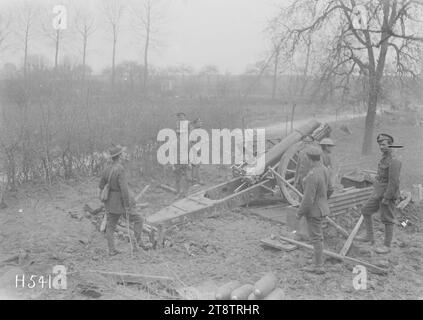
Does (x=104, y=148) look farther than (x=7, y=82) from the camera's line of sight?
No

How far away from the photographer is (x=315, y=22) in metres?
16.1

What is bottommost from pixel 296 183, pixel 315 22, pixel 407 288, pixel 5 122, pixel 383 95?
pixel 407 288

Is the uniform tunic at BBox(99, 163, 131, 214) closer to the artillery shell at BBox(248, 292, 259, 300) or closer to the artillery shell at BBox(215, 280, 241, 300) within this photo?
the artillery shell at BBox(215, 280, 241, 300)

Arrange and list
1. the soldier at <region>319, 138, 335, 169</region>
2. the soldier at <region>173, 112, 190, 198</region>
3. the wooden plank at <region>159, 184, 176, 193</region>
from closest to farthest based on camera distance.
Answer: the soldier at <region>319, 138, 335, 169</region>, the soldier at <region>173, 112, 190, 198</region>, the wooden plank at <region>159, 184, 176, 193</region>

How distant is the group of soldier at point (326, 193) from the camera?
22.2 ft

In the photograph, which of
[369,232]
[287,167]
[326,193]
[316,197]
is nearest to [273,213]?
[287,167]

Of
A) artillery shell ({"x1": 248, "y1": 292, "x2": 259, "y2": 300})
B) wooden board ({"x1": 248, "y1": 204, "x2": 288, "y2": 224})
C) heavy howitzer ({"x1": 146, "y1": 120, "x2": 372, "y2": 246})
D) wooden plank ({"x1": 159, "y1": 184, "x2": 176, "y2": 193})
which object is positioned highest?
heavy howitzer ({"x1": 146, "y1": 120, "x2": 372, "y2": 246})

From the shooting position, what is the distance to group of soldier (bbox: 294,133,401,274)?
6781 millimetres

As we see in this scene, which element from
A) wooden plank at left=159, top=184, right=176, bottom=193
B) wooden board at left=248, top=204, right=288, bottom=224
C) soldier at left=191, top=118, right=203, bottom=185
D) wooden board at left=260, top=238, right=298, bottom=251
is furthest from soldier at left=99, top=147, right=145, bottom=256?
soldier at left=191, top=118, right=203, bottom=185

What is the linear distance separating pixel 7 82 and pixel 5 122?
11.6m

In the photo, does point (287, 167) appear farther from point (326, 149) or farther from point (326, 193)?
point (326, 193)

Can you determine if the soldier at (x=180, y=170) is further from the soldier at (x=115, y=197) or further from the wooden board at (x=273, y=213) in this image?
the soldier at (x=115, y=197)
